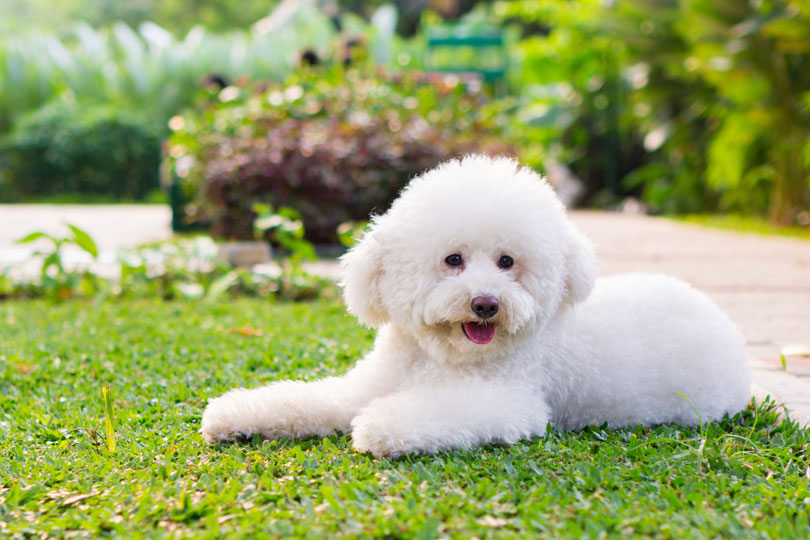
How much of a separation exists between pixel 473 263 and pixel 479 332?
0.21 m

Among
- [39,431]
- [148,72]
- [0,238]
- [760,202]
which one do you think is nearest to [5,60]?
[148,72]

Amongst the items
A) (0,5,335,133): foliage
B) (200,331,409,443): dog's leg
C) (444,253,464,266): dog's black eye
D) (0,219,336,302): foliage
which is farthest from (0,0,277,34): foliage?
(444,253,464,266): dog's black eye

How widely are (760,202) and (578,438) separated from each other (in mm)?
10185

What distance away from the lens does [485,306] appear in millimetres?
2469

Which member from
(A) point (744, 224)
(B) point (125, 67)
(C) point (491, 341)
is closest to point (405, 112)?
(A) point (744, 224)

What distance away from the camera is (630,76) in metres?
14.0

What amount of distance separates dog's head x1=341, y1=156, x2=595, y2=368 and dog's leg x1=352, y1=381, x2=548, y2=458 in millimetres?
144

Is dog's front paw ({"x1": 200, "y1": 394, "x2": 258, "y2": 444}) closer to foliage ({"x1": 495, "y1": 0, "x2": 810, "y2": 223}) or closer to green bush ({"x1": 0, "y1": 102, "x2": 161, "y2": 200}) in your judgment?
foliage ({"x1": 495, "y1": 0, "x2": 810, "y2": 223})

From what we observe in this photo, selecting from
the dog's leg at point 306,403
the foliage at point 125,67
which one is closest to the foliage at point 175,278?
the dog's leg at point 306,403

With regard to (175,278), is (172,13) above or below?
above

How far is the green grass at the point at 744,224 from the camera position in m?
10.1

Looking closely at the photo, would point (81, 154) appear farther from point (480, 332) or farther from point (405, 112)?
point (480, 332)

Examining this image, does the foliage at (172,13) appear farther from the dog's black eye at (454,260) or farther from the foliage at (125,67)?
the dog's black eye at (454,260)

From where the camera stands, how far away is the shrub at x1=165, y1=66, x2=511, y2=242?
308 inches
